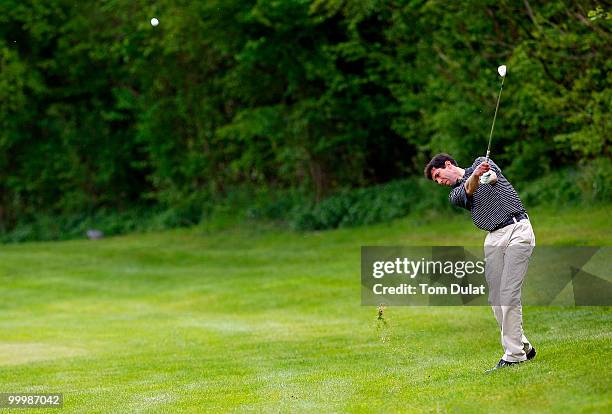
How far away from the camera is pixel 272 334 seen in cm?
1664

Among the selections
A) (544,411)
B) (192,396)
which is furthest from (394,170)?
(544,411)

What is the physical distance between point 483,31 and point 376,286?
7.64 meters

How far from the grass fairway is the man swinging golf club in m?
0.43

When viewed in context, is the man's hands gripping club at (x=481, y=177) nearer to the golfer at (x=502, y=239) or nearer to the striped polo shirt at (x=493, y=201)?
the golfer at (x=502, y=239)

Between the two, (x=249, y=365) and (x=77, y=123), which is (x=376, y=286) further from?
(x=77, y=123)

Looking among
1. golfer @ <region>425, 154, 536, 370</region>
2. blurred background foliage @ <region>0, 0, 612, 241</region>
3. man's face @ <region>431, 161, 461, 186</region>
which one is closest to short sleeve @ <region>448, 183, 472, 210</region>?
golfer @ <region>425, 154, 536, 370</region>

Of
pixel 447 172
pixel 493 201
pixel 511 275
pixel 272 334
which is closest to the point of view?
pixel 511 275

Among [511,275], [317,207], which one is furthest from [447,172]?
[317,207]

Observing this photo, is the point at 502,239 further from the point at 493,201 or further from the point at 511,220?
the point at 493,201

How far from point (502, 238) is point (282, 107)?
73.3 ft

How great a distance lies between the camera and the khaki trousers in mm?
10062

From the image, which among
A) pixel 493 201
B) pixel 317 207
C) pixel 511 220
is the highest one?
pixel 493 201

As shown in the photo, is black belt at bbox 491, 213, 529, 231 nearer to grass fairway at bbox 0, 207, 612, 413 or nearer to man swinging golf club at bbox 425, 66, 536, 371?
man swinging golf club at bbox 425, 66, 536, 371

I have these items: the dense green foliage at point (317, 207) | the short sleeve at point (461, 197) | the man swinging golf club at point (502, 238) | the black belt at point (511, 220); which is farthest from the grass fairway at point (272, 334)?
the short sleeve at point (461, 197)
